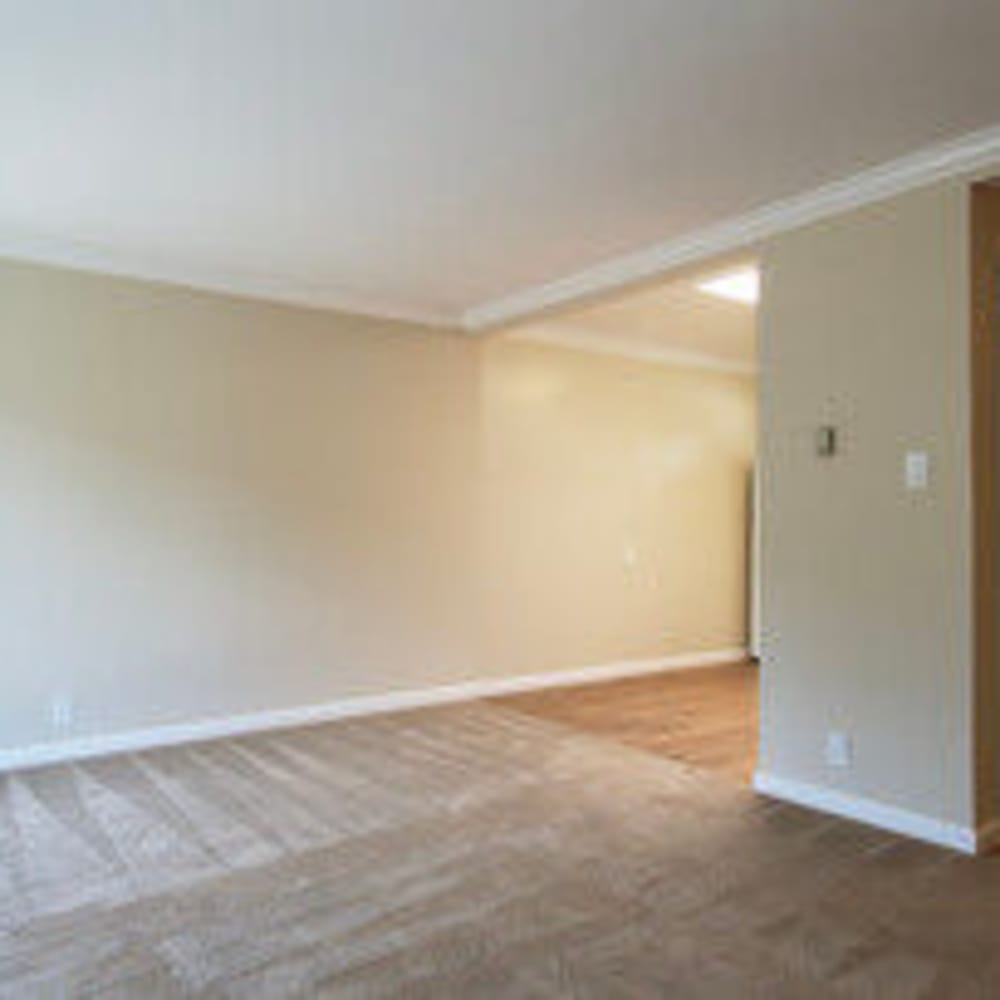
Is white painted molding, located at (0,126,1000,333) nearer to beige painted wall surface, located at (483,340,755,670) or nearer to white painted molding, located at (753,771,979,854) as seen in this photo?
beige painted wall surface, located at (483,340,755,670)

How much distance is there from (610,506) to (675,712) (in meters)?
1.68

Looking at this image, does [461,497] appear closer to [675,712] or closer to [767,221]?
[675,712]

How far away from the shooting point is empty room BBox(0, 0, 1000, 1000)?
235 centimetres

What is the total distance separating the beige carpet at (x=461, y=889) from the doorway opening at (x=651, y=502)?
4.94 ft

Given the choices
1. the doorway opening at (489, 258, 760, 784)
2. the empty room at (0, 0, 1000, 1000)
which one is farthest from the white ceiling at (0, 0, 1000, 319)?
the doorway opening at (489, 258, 760, 784)

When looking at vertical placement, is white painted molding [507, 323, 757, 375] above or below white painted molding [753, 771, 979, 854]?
above

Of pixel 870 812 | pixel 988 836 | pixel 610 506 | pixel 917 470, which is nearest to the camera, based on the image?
pixel 988 836

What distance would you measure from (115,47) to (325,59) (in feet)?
1.92

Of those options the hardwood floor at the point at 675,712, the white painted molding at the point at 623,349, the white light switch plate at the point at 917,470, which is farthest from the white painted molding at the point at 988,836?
the white painted molding at the point at 623,349

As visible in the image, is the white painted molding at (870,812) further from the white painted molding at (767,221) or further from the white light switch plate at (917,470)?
the white painted molding at (767,221)

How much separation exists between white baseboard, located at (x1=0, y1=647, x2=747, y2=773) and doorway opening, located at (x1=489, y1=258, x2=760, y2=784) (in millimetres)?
43

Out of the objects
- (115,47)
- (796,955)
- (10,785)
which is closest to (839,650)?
(796,955)

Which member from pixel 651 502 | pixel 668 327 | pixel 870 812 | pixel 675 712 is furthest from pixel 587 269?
pixel 870 812

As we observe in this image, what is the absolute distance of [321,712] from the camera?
489cm
